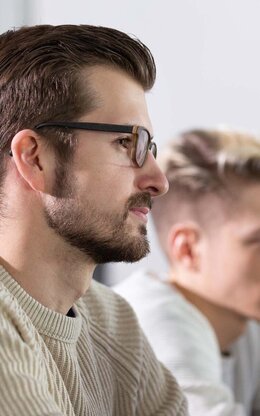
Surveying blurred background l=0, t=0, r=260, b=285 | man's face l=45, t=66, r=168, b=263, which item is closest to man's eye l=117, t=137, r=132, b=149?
man's face l=45, t=66, r=168, b=263

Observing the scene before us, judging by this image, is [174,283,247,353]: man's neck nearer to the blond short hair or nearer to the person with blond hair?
the person with blond hair

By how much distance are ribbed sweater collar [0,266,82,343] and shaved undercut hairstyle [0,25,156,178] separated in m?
0.14

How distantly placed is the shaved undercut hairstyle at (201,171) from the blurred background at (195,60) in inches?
32.5

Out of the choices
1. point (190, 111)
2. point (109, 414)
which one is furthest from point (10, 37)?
point (190, 111)

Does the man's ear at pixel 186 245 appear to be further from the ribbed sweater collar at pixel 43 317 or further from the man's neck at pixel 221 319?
the ribbed sweater collar at pixel 43 317

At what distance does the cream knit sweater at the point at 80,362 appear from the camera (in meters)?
1.02

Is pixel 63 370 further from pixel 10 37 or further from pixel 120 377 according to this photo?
pixel 10 37

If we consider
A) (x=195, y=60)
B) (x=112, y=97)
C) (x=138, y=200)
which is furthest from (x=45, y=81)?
(x=195, y=60)

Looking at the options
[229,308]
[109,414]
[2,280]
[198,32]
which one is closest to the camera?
→ [2,280]

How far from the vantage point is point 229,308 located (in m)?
2.14

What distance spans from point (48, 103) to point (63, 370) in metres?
0.34

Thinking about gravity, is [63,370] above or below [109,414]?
above

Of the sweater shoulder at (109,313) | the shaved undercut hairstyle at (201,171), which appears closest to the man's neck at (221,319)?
the shaved undercut hairstyle at (201,171)

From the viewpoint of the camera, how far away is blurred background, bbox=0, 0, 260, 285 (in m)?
3.04
